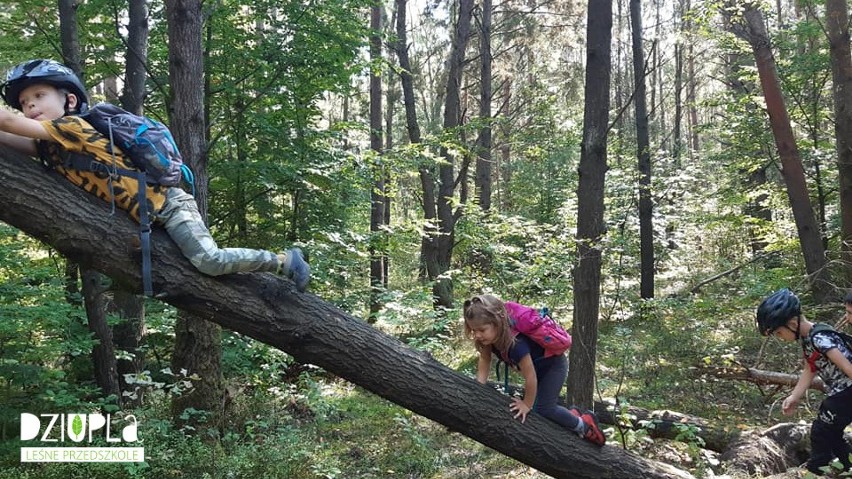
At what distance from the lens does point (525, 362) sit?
3.43 m

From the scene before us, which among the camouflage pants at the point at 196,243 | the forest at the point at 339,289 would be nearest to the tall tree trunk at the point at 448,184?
the forest at the point at 339,289

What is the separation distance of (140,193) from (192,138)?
2679 mm

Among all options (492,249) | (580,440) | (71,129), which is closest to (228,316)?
(71,129)

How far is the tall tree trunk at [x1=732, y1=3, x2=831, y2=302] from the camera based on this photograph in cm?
828

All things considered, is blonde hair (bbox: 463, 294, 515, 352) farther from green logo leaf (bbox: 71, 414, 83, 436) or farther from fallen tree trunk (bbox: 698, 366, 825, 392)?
fallen tree trunk (bbox: 698, 366, 825, 392)

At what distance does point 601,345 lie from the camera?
998 cm

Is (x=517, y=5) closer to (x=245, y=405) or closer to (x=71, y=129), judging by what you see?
(x=245, y=405)

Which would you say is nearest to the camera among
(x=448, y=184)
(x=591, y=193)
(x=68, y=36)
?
(x=591, y=193)

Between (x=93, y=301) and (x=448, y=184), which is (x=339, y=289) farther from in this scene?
(x=448, y=184)

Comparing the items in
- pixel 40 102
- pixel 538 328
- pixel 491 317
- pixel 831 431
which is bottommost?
pixel 831 431

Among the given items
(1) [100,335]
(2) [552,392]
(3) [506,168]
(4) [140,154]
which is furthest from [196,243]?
(3) [506,168]

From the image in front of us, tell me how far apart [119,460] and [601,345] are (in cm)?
815

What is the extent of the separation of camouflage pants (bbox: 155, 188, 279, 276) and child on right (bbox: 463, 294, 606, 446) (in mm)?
1430

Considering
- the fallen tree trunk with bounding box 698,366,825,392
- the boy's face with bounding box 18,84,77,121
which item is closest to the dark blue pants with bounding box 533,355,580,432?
the boy's face with bounding box 18,84,77,121
